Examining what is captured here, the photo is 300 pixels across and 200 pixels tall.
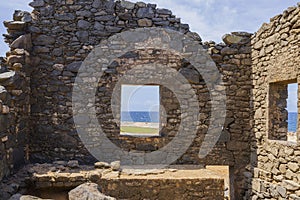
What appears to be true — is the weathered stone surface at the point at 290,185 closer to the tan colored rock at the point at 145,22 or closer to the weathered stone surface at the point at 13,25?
the tan colored rock at the point at 145,22

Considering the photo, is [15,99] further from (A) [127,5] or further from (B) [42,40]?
(A) [127,5]

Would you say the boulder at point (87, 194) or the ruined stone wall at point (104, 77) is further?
the ruined stone wall at point (104, 77)

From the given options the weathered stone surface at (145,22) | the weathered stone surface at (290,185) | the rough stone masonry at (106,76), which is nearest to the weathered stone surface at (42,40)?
the rough stone masonry at (106,76)

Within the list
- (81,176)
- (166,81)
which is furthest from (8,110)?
(166,81)

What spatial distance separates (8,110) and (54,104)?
5.17 ft

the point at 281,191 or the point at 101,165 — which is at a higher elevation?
the point at 101,165

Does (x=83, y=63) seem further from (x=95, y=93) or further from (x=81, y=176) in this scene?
(x=81, y=176)

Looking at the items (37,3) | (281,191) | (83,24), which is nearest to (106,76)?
(83,24)

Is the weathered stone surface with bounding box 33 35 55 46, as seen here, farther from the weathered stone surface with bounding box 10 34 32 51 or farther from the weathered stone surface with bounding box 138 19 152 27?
the weathered stone surface with bounding box 138 19 152 27

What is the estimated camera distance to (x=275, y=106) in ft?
18.7

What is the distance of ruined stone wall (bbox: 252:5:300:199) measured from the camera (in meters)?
4.89

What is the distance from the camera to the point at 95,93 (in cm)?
661

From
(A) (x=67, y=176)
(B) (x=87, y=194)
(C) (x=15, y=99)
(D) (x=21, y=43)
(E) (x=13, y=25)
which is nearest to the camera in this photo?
(B) (x=87, y=194)

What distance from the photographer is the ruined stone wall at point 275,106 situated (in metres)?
4.89
